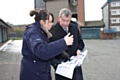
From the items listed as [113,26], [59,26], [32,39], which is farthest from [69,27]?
[113,26]

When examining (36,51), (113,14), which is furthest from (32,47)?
(113,14)

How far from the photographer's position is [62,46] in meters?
1.79

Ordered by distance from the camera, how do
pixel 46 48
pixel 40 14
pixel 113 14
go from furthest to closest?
pixel 113 14
pixel 40 14
pixel 46 48

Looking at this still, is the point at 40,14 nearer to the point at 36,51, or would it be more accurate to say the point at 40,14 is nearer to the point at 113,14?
the point at 36,51

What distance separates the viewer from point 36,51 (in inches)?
69.9

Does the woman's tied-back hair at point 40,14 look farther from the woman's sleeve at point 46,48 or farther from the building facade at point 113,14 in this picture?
the building facade at point 113,14

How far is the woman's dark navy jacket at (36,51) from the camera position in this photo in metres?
1.76

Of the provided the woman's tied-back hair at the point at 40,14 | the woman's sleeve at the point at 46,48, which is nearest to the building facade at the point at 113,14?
the woman's tied-back hair at the point at 40,14

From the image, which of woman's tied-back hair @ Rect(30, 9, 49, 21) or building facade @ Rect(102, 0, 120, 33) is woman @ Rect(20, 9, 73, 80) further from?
building facade @ Rect(102, 0, 120, 33)

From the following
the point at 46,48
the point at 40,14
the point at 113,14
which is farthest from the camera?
the point at 113,14

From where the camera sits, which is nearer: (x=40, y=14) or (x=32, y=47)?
(x=32, y=47)

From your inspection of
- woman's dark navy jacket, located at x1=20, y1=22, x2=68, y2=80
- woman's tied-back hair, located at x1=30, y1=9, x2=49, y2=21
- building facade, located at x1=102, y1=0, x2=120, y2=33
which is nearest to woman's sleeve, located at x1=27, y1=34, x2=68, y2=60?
woman's dark navy jacket, located at x1=20, y1=22, x2=68, y2=80

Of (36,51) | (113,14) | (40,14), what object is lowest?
(36,51)

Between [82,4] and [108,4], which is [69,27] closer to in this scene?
[82,4]
